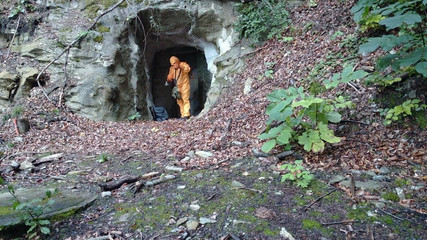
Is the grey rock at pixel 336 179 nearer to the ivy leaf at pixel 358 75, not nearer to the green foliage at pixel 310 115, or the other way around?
the green foliage at pixel 310 115

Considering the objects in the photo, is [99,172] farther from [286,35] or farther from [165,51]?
[165,51]

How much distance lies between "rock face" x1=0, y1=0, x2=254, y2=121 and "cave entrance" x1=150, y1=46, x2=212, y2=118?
1387 mm

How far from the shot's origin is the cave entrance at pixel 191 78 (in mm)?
11752

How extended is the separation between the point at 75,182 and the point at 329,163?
10.2 feet

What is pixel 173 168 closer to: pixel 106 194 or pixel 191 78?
pixel 106 194

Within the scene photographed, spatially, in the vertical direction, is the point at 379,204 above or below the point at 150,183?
below

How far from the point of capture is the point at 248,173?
325cm

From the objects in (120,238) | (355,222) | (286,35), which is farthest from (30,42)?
(355,222)

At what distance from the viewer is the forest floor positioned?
2301 mm

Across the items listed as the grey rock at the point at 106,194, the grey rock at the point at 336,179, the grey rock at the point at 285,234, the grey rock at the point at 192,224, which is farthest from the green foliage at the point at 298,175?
the grey rock at the point at 106,194

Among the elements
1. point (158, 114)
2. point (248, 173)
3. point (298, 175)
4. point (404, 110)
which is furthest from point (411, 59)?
point (158, 114)

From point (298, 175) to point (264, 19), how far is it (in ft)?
17.6

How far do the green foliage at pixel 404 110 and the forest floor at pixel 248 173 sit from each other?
0.33ft

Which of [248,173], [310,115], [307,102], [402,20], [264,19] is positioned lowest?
[248,173]
